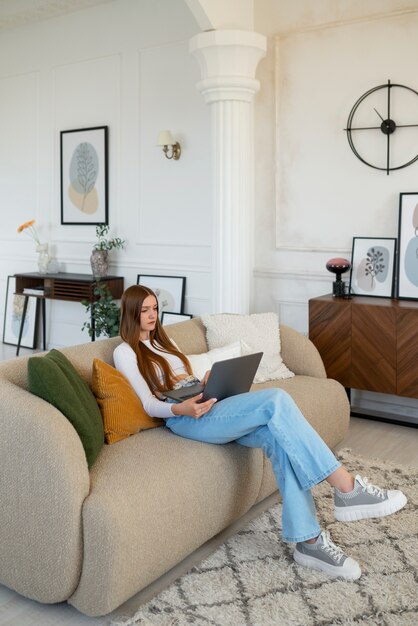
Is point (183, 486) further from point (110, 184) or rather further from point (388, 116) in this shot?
point (110, 184)

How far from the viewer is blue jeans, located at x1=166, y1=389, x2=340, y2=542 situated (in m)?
2.64

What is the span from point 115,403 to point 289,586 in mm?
966

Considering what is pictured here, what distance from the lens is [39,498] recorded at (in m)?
2.38

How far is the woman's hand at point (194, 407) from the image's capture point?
2.79 metres

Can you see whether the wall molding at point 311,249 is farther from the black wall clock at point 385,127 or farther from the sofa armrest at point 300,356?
the sofa armrest at point 300,356

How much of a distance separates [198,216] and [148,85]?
1.19 metres

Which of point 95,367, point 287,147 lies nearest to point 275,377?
point 95,367

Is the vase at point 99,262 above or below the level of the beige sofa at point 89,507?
above

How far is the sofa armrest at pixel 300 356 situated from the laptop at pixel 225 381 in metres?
1.16

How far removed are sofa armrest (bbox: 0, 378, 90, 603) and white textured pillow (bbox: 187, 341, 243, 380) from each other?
111cm

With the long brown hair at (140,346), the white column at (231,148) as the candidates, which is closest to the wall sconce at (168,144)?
the white column at (231,148)

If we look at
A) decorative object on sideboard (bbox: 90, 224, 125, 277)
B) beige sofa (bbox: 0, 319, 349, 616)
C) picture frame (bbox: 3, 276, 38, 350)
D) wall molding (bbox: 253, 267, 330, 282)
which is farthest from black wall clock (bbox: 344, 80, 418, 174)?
picture frame (bbox: 3, 276, 38, 350)

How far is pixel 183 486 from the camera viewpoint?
2.59m

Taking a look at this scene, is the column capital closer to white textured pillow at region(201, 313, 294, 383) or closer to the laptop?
white textured pillow at region(201, 313, 294, 383)
